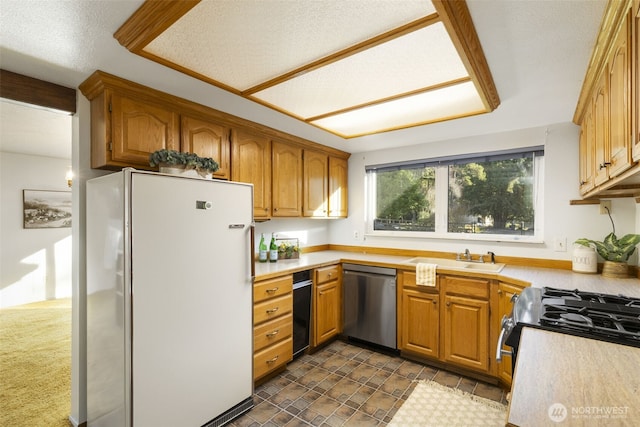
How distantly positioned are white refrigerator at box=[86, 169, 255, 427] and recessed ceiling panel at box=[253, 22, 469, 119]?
2.57ft

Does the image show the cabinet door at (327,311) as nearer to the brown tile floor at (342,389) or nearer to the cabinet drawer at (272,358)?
the brown tile floor at (342,389)

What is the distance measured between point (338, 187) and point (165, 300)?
253cm

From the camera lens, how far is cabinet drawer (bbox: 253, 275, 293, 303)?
236 centimetres

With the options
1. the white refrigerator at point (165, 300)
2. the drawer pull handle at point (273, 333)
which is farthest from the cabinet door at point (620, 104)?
the drawer pull handle at point (273, 333)

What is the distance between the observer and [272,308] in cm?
249

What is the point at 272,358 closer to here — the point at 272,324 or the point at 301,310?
the point at 272,324

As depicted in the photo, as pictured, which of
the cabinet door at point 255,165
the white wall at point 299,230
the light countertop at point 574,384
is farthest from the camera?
the white wall at point 299,230

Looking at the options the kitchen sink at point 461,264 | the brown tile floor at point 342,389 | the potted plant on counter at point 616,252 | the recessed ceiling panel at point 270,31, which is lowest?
the brown tile floor at point 342,389

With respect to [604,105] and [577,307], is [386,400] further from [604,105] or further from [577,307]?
[604,105]

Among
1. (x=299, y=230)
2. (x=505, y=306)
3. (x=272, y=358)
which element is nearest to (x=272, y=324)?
(x=272, y=358)

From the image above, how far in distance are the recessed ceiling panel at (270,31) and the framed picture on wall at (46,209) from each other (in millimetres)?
4624

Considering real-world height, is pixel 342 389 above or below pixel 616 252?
below

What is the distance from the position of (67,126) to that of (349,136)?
9.63ft

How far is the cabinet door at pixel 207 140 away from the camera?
2252 millimetres
